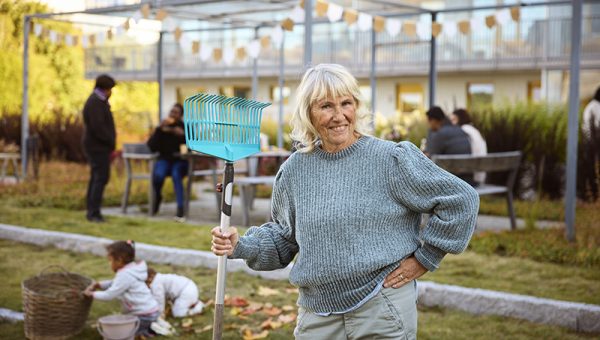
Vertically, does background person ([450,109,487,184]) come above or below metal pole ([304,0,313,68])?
below

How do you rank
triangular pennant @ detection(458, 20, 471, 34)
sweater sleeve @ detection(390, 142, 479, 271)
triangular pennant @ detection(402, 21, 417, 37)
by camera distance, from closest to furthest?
sweater sleeve @ detection(390, 142, 479, 271), triangular pennant @ detection(402, 21, 417, 37), triangular pennant @ detection(458, 20, 471, 34)

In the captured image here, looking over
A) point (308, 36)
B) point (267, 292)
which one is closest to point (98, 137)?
point (308, 36)

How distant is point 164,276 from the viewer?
5.90 meters

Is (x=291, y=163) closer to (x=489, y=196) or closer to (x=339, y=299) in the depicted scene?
(x=339, y=299)

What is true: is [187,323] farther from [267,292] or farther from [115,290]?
[267,292]

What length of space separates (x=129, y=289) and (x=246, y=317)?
0.85m

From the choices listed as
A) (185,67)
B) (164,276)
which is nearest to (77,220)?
(164,276)

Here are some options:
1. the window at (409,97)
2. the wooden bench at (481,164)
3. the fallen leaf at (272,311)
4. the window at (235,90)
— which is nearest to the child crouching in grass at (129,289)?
the fallen leaf at (272,311)

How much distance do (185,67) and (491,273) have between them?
33245 millimetres

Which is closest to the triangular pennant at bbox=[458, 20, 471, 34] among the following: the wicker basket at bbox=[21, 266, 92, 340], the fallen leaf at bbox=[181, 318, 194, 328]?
the fallen leaf at bbox=[181, 318, 194, 328]

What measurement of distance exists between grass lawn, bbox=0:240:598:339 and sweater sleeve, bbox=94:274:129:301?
0.31m

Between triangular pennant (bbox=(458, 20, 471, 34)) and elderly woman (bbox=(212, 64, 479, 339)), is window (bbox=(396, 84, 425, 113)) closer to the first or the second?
triangular pennant (bbox=(458, 20, 471, 34))

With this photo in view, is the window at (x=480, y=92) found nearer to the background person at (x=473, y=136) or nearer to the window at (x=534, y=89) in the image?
the window at (x=534, y=89)

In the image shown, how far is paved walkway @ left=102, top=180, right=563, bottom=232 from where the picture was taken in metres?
10.0
